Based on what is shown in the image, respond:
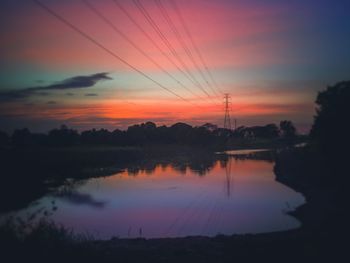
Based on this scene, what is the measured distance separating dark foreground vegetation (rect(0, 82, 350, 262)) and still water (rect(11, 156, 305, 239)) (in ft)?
7.80

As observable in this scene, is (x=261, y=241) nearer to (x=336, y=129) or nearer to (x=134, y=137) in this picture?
(x=336, y=129)

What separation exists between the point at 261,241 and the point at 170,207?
49.6 ft

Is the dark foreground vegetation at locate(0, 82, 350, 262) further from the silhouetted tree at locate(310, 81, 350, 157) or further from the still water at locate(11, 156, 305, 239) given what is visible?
the still water at locate(11, 156, 305, 239)

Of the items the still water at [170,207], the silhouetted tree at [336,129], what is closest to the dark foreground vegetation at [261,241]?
the silhouetted tree at [336,129]

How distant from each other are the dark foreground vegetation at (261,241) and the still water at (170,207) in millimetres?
2377

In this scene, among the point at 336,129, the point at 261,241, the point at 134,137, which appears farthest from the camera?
the point at 134,137

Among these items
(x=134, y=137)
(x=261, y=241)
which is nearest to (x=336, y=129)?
(x=261, y=241)

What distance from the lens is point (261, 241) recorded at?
1692 cm

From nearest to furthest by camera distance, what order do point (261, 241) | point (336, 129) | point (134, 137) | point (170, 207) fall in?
point (261, 241) → point (336, 129) → point (170, 207) → point (134, 137)

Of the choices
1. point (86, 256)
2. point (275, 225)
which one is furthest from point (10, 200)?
point (86, 256)

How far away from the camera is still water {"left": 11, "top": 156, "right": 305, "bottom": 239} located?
24.2 m

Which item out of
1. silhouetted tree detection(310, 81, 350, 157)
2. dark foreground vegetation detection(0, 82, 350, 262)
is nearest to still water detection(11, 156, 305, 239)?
dark foreground vegetation detection(0, 82, 350, 262)

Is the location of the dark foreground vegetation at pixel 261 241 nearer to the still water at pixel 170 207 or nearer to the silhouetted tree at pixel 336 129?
the silhouetted tree at pixel 336 129

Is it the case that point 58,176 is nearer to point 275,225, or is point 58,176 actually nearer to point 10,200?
point 10,200
